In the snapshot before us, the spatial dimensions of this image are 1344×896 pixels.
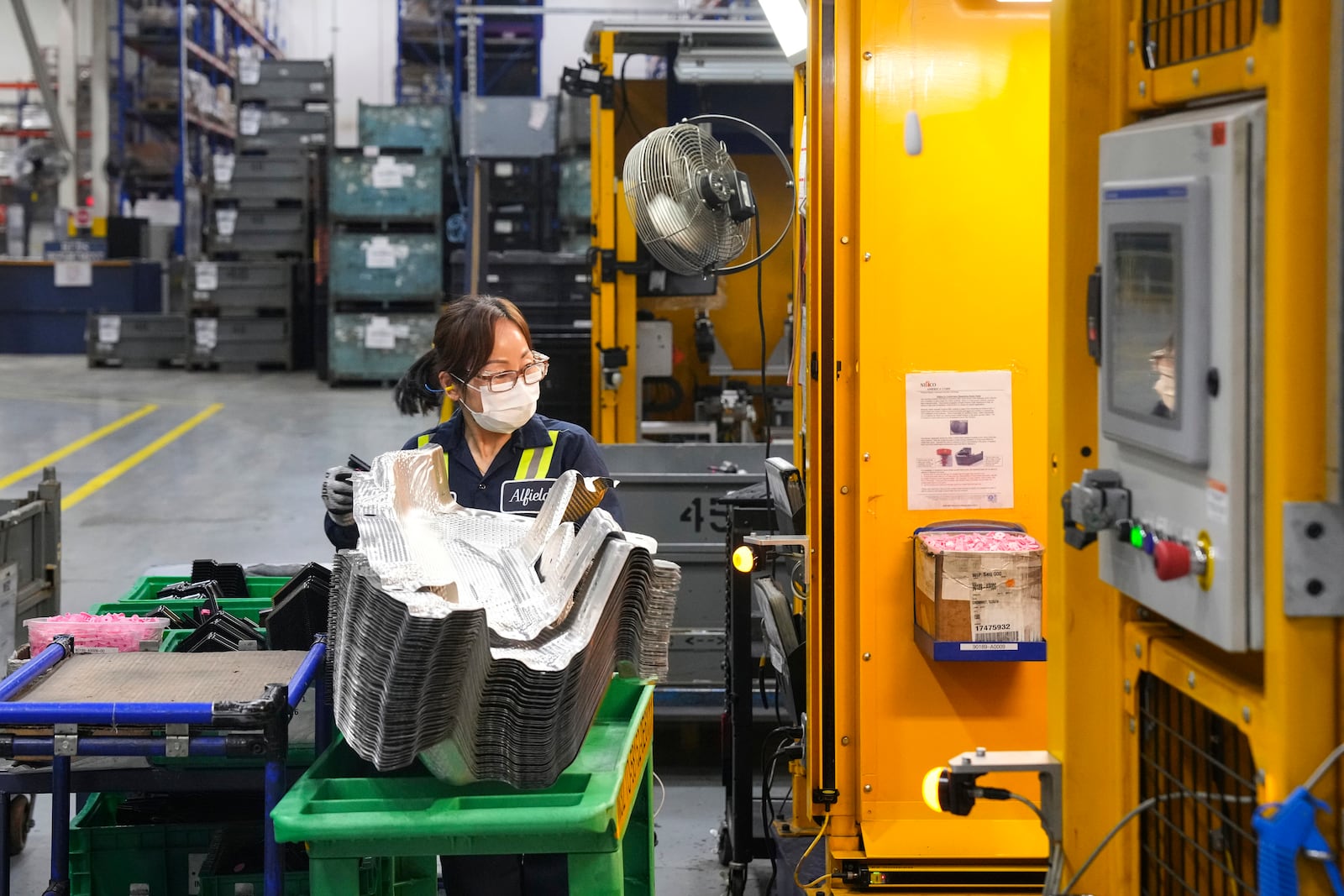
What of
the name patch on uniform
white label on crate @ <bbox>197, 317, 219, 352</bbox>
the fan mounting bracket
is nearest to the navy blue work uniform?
the name patch on uniform

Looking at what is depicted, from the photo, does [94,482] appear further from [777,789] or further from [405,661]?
[405,661]

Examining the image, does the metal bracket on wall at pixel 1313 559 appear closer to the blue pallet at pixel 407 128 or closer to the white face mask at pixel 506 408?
the white face mask at pixel 506 408

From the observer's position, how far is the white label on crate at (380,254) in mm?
13781

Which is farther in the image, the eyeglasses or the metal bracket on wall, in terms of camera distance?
the eyeglasses

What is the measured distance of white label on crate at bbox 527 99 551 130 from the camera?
560 inches

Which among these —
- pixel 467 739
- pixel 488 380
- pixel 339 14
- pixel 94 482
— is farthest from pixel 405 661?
pixel 339 14

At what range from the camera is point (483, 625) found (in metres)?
2.02

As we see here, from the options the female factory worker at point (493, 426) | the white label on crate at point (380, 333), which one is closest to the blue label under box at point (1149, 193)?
the female factory worker at point (493, 426)

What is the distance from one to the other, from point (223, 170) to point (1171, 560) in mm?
16043

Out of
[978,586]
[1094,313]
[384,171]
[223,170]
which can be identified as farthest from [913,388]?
[223,170]

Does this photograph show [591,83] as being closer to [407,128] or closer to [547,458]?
[547,458]

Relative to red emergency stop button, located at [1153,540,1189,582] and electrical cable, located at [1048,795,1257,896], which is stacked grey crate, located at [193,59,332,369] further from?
red emergency stop button, located at [1153,540,1189,582]

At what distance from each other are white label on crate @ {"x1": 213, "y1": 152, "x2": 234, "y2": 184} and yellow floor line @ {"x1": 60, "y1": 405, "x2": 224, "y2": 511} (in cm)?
396

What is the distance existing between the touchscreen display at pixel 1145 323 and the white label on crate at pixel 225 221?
49.9 ft
